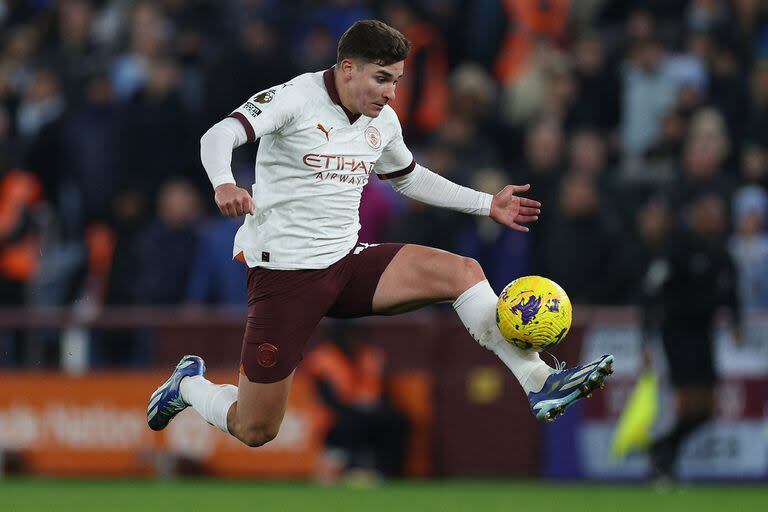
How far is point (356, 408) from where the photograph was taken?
13930 mm

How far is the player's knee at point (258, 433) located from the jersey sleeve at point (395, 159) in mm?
1434

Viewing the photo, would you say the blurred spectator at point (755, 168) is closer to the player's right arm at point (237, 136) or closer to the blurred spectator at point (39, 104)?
the blurred spectator at point (39, 104)

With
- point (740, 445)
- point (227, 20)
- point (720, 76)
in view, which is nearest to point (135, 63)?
point (227, 20)

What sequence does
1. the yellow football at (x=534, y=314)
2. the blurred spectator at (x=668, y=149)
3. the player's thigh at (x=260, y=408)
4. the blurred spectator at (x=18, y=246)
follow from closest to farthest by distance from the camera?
1. the yellow football at (x=534, y=314)
2. the player's thigh at (x=260, y=408)
3. the blurred spectator at (x=668, y=149)
4. the blurred spectator at (x=18, y=246)

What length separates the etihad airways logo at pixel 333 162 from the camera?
817 centimetres

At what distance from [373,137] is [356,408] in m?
5.87

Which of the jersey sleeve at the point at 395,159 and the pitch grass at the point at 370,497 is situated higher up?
the jersey sleeve at the point at 395,159

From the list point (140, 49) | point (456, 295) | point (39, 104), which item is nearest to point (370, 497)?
point (456, 295)

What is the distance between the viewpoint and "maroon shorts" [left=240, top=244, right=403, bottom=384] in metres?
8.36

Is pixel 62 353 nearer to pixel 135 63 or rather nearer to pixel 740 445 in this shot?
pixel 135 63

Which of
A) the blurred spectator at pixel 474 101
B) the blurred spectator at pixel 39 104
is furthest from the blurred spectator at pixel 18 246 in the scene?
the blurred spectator at pixel 474 101

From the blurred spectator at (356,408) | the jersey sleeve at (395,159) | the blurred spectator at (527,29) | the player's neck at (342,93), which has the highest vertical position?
the blurred spectator at (527,29)

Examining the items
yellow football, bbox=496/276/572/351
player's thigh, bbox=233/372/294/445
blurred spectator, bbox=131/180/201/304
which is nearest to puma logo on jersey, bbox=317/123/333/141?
yellow football, bbox=496/276/572/351

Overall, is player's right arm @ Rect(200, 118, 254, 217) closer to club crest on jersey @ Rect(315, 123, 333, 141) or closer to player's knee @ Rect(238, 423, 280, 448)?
club crest on jersey @ Rect(315, 123, 333, 141)
